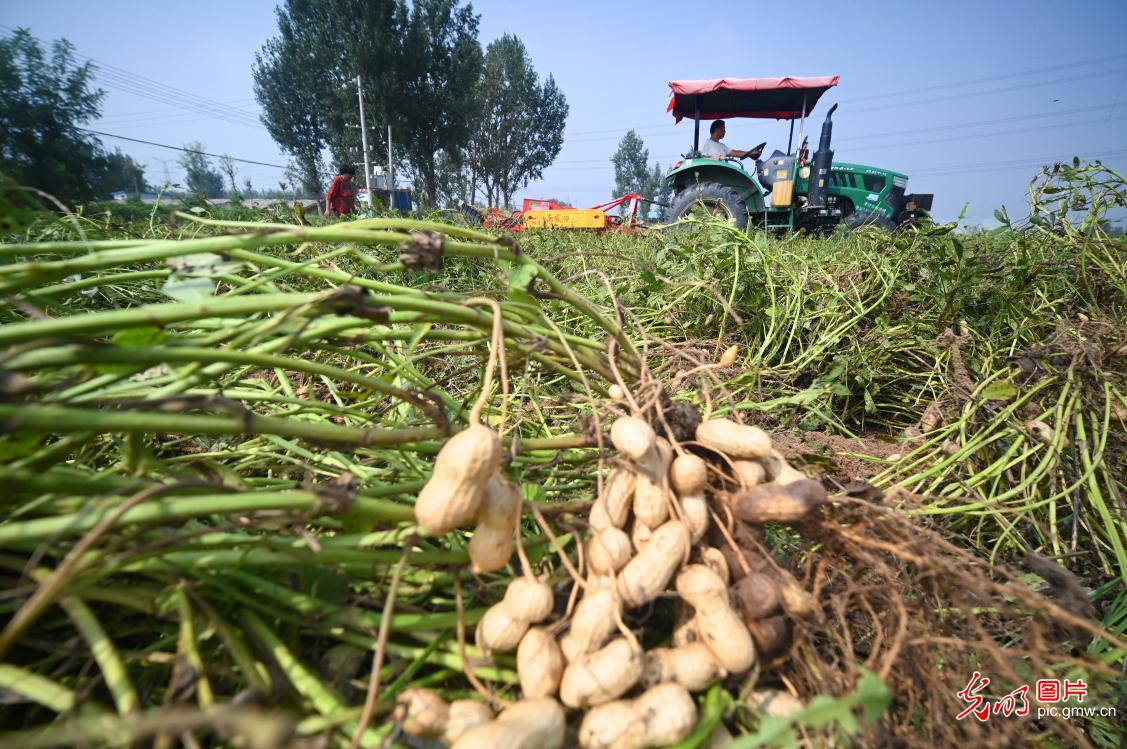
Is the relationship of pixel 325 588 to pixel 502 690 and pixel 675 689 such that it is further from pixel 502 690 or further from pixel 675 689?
pixel 675 689

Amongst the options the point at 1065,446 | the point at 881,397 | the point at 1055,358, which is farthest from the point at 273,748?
the point at 881,397

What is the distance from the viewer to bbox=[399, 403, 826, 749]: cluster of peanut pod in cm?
58

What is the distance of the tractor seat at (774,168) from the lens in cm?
764

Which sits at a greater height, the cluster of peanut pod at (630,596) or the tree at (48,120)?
the tree at (48,120)

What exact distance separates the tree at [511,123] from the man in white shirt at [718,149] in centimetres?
2760

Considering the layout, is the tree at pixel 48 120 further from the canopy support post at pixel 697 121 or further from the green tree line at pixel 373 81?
the canopy support post at pixel 697 121

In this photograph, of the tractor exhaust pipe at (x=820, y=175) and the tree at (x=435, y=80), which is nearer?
the tractor exhaust pipe at (x=820, y=175)

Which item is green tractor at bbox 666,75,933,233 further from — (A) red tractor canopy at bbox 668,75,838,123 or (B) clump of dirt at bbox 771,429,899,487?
(B) clump of dirt at bbox 771,429,899,487

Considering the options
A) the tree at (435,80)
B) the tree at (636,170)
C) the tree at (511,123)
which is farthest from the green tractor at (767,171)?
the tree at (636,170)

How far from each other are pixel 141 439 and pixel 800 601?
936 mm

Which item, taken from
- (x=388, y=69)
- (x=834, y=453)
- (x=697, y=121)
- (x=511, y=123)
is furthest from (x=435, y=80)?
(x=834, y=453)

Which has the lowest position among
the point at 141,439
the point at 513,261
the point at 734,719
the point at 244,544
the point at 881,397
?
the point at 734,719

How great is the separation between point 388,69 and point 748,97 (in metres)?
19.3

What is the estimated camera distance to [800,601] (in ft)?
2.28
